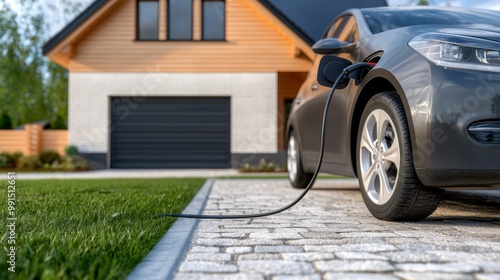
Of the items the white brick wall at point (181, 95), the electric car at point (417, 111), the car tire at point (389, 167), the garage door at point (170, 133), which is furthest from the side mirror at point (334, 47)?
the garage door at point (170, 133)

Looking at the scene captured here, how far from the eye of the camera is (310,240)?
2.71 m

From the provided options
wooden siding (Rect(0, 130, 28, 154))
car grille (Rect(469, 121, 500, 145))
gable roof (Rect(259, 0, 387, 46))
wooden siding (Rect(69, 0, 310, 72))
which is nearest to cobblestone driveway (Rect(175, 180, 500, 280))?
car grille (Rect(469, 121, 500, 145))

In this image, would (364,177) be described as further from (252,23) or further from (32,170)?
(32,170)

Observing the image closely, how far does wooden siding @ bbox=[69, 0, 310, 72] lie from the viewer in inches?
559

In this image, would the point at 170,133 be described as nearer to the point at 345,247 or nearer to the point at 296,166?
the point at 296,166

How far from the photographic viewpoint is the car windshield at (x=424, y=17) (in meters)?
4.09

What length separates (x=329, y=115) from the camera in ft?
14.2

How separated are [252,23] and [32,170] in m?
8.05

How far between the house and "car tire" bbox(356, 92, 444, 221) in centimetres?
1048

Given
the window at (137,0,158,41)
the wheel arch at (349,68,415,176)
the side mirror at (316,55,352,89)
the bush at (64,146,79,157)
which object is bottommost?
the bush at (64,146,79,157)

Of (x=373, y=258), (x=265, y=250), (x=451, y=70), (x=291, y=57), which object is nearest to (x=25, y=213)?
(x=265, y=250)

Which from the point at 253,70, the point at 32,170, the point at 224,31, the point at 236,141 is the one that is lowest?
the point at 32,170

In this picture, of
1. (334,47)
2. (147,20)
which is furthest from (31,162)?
(334,47)

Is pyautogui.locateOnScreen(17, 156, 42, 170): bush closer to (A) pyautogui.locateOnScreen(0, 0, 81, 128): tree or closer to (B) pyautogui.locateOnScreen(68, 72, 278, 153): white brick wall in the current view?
(B) pyautogui.locateOnScreen(68, 72, 278, 153): white brick wall
